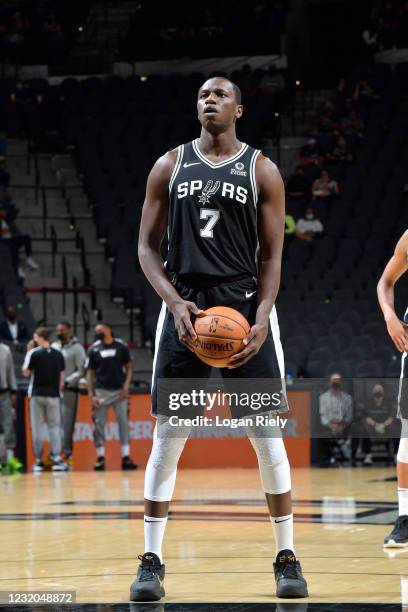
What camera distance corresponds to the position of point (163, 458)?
4.93 meters

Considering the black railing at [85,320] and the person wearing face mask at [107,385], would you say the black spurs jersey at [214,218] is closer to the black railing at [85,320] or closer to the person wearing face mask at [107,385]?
the person wearing face mask at [107,385]

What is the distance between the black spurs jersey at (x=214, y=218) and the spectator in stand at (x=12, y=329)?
11929 millimetres

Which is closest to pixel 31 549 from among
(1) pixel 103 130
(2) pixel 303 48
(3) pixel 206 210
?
(3) pixel 206 210

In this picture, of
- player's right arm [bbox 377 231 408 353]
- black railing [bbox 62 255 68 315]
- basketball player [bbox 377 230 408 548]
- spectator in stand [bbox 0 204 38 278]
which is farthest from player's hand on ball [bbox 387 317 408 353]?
spectator in stand [bbox 0 204 38 278]

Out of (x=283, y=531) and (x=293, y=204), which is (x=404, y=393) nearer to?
(x=283, y=531)

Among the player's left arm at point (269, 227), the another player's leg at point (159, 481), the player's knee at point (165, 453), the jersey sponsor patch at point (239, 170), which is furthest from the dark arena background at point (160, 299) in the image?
the jersey sponsor patch at point (239, 170)

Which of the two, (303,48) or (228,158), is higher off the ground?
(303,48)

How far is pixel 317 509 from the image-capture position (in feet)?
29.6

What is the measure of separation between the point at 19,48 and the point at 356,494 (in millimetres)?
16526

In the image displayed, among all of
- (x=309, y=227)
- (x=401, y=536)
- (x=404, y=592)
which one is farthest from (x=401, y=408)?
(x=309, y=227)

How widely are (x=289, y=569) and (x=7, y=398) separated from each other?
10.3 meters

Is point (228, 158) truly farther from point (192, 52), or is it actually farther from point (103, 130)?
point (192, 52)

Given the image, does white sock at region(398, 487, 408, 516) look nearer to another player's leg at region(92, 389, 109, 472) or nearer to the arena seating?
another player's leg at region(92, 389, 109, 472)

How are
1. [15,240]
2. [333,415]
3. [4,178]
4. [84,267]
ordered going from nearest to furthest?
[333,415], [15,240], [84,267], [4,178]
